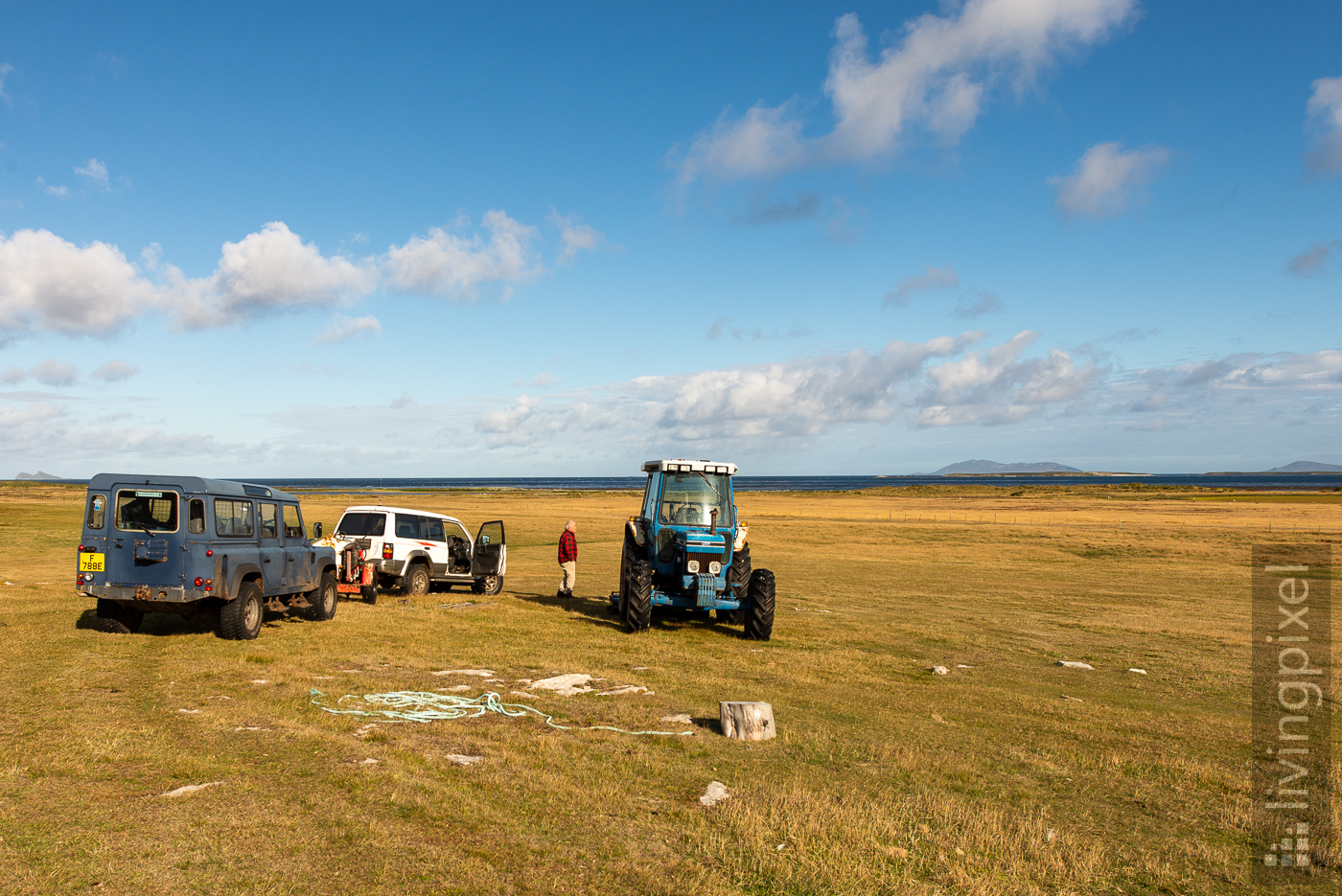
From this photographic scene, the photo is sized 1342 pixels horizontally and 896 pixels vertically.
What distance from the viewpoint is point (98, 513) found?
12148 millimetres

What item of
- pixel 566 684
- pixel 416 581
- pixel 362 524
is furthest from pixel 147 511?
pixel 416 581

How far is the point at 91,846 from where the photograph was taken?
5.09 metres

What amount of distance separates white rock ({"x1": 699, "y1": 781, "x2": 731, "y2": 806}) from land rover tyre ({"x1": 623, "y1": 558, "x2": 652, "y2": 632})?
7880 millimetres

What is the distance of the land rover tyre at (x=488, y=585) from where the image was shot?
2070cm

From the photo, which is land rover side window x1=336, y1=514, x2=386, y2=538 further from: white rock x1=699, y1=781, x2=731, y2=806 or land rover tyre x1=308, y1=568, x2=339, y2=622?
white rock x1=699, y1=781, x2=731, y2=806

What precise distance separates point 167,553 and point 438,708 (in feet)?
19.8

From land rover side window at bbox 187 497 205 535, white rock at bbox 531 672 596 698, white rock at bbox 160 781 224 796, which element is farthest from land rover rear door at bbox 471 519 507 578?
white rock at bbox 160 781 224 796

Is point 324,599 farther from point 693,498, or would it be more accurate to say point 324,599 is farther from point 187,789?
point 187,789

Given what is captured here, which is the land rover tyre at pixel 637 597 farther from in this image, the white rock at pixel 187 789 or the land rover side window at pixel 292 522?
the white rock at pixel 187 789

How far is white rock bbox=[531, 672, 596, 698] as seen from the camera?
32.6 feet

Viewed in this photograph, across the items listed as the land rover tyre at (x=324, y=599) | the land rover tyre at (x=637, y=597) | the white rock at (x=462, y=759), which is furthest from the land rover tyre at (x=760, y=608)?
the land rover tyre at (x=324, y=599)

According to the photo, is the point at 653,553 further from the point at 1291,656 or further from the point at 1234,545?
the point at 1234,545

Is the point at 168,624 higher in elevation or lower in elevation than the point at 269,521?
lower

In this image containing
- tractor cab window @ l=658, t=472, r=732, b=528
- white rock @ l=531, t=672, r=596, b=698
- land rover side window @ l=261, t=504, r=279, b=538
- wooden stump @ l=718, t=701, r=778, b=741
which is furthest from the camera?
tractor cab window @ l=658, t=472, r=732, b=528
